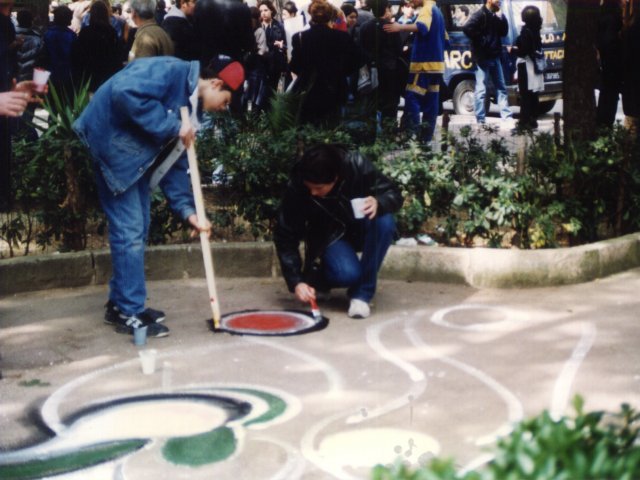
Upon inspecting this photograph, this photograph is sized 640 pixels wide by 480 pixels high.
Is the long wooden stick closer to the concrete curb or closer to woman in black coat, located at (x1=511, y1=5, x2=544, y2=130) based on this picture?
the concrete curb

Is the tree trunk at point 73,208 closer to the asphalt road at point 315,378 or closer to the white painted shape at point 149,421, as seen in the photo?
the asphalt road at point 315,378

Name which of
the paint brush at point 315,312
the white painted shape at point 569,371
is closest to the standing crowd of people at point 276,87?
the paint brush at point 315,312

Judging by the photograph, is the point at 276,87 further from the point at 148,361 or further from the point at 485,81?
the point at 148,361

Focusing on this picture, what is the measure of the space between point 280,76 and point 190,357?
366 inches

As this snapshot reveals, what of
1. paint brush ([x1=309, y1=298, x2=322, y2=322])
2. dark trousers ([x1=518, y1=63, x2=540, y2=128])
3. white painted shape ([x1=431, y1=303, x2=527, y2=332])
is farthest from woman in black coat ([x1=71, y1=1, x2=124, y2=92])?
dark trousers ([x1=518, y1=63, x2=540, y2=128])

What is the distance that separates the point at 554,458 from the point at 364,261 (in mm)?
3876

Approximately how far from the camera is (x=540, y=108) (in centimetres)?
1556

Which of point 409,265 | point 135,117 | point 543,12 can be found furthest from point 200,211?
point 543,12

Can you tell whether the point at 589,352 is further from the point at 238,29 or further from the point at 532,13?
the point at 532,13

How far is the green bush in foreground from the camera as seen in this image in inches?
85.2

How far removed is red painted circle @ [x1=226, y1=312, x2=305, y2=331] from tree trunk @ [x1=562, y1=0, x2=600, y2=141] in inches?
111

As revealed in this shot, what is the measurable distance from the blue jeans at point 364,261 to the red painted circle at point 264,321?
362 millimetres

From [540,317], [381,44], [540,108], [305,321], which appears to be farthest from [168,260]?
[540,108]

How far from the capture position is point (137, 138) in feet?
18.1
